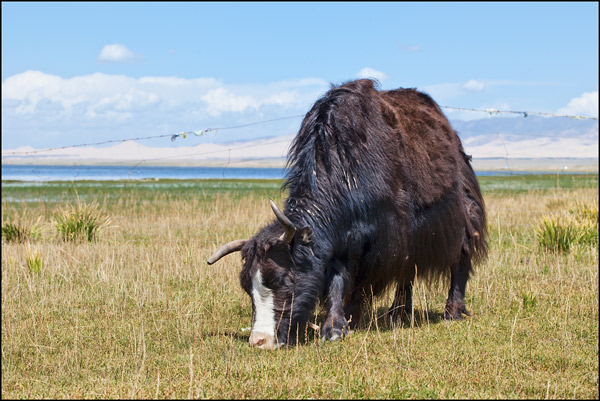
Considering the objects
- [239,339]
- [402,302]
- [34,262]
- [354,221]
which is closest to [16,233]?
[34,262]

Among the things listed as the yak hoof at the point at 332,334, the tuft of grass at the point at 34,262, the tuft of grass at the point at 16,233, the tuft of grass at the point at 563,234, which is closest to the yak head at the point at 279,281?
the yak hoof at the point at 332,334

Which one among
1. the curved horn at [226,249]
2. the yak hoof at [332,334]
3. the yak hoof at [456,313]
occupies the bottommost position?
the yak hoof at [456,313]

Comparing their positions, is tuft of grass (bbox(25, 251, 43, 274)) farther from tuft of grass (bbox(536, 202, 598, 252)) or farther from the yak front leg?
tuft of grass (bbox(536, 202, 598, 252))

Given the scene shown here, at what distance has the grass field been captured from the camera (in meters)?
5.28

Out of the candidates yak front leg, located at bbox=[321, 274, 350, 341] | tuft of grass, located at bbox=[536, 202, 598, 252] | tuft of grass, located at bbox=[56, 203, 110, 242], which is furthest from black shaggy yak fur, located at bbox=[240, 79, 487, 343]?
tuft of grass, located at bbox=[56, 203, 110, 242]

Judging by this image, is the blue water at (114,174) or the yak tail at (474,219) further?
the blue water at (114,174)

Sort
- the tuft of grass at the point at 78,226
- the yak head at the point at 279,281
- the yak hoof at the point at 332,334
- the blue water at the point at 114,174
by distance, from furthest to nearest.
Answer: the blue water at the point at 114,174 → the tuft of grass at the point at 78,226 → the yak hoof at the point at 332,334 → the yak head at the point at 279,281

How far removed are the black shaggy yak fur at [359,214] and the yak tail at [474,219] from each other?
0.80 feet

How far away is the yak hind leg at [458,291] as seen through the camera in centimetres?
826

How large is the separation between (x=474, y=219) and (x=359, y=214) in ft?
8.48

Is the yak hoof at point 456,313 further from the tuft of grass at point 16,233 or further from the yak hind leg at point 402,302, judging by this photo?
the tuft of grass at point 16,233

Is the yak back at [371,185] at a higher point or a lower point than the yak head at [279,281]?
higher

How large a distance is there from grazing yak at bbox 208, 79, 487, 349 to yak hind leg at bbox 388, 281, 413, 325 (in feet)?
0.05

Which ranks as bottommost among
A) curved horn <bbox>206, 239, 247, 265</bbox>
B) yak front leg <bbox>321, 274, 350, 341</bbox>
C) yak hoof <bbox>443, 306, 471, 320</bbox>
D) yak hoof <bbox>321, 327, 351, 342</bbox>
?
yak hoof <bbox>443, 306, 471, 320</bbox>
